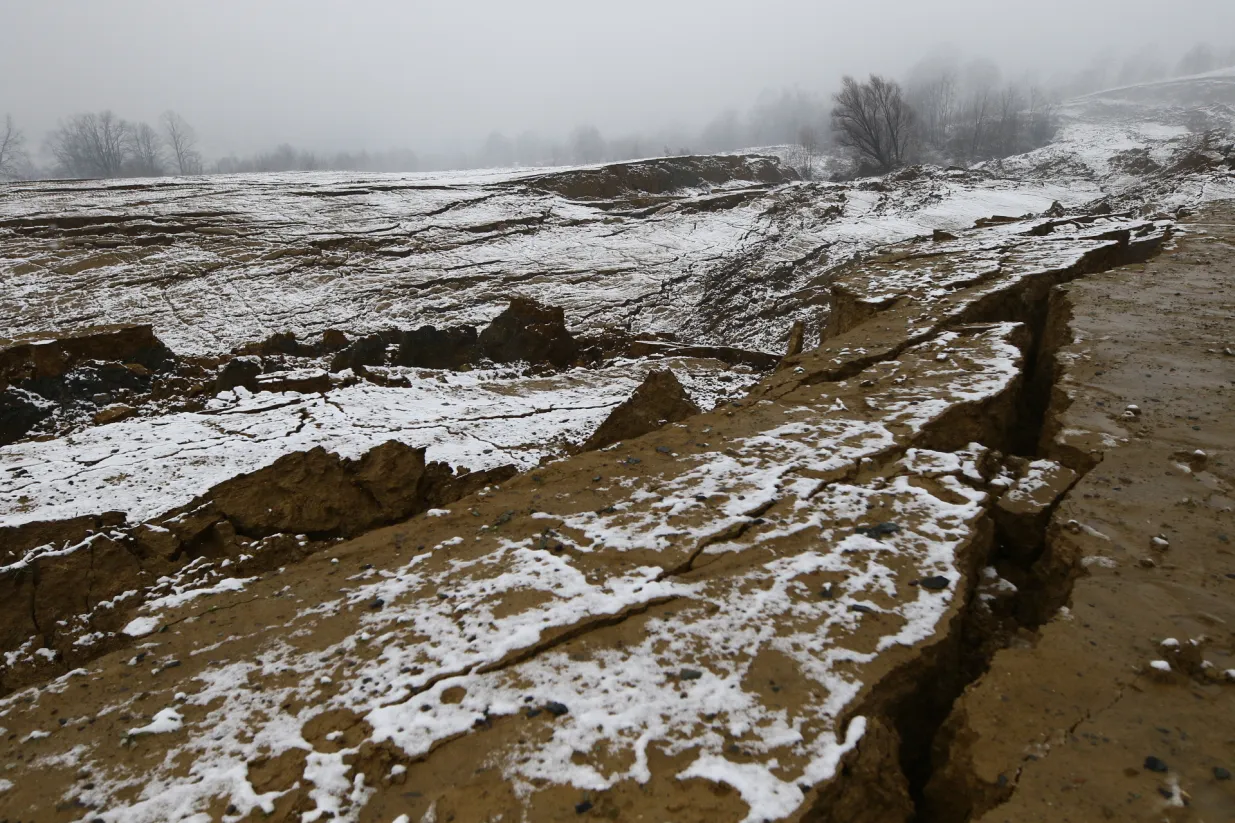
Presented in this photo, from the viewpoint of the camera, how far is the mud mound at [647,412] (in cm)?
691

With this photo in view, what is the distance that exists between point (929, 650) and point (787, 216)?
20.4m

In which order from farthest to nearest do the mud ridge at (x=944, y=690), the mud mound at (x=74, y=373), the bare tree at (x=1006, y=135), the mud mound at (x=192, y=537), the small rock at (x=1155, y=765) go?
the bare tree at (x=1006, y=135) < the mud mound at (x=74, y=373) < the mud mound at (x=192, y=537) < the mud ridge at (x=944, y=690) < the small rock at (x=1155, y=765)

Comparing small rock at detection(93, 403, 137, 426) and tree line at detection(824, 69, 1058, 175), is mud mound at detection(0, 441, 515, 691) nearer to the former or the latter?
small rock at detection(93, 403, 137, 426)

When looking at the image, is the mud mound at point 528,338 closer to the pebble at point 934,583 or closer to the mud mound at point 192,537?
the mud mound at point 192,537

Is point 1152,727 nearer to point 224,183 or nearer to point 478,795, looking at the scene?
point 478,795

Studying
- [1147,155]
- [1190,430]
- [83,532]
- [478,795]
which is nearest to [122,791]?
[478,795]

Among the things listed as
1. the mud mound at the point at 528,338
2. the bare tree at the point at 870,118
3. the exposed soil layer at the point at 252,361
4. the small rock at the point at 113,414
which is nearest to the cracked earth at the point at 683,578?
the exposed soil layer at the point at 252,361

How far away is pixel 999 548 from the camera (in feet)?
12.1

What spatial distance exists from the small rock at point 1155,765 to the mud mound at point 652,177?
2655 cm

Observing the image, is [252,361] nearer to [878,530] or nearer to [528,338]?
[528,338]

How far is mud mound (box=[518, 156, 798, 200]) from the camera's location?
27.1 metres

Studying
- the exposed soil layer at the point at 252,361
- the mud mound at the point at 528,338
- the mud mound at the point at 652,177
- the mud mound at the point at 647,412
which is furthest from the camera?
the mud mound at the point at 652,177

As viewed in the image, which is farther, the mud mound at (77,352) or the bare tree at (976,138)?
the bare tree at (976,138)

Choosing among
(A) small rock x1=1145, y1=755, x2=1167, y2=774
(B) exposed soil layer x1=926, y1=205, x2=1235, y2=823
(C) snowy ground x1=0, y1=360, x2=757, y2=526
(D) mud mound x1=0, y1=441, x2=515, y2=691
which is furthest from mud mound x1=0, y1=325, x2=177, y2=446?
(A) small rock x1=1145, y1=755, x2=1167, y2=774
